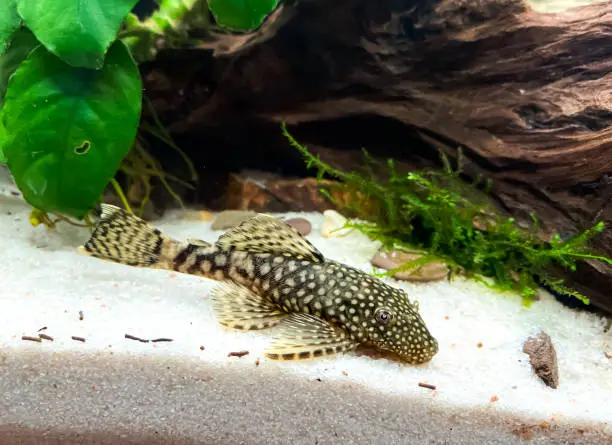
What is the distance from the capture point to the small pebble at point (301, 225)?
14.6ft

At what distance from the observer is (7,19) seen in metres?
3.12

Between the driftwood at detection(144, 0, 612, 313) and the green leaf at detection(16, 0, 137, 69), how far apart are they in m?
1.51

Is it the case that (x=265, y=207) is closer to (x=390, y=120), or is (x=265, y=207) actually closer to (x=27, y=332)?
(x=390, y=120)

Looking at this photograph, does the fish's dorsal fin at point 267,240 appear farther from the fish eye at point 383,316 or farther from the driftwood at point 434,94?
the driftwood at point 434,94

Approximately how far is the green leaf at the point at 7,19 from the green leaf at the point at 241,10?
122 centimetres

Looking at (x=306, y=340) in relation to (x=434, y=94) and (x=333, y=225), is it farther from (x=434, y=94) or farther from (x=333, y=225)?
(x=434, y=94)

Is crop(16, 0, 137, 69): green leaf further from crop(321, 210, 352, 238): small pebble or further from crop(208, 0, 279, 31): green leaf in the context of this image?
crop(321, 210, 352, 238): small pebble

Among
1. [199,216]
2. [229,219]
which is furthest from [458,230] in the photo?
[199,216]

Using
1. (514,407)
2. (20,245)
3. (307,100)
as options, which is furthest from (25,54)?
(514,407)

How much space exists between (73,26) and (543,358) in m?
3.34

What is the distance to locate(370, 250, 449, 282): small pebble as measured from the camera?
386 cm

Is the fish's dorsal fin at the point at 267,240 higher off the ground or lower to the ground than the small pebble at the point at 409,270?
higher

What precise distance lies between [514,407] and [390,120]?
101 inches

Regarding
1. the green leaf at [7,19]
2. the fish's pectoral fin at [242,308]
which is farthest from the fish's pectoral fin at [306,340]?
the green leaf at [7,19]
